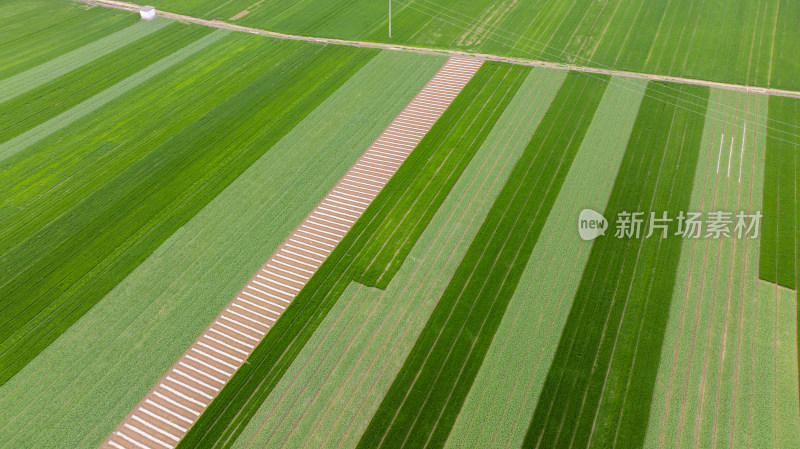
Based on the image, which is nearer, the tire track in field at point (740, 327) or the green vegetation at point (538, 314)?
the tire track in field at point (740, 327)

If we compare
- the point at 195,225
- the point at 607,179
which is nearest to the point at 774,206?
the point at 607,179

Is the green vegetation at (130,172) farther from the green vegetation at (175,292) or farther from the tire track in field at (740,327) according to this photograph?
the tire track in field at (740,327)

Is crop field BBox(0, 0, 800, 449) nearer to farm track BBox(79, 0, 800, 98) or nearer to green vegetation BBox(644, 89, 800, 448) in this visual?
green vegetation BBox(644, 89, 800, 448)

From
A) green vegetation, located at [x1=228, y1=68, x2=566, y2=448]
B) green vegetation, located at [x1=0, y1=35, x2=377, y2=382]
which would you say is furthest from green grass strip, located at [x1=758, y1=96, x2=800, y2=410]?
green vegetation, located at [x1=0, y1=35, x2=377, y2=382]

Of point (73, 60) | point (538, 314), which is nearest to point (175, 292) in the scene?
point (538, 314)

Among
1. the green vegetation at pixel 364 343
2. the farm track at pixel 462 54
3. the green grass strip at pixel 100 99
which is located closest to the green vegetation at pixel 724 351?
the green vegetation at pixel 364 343

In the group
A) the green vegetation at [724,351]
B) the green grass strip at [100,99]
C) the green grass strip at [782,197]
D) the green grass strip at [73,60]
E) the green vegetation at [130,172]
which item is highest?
the green grass strip at [73,60]
